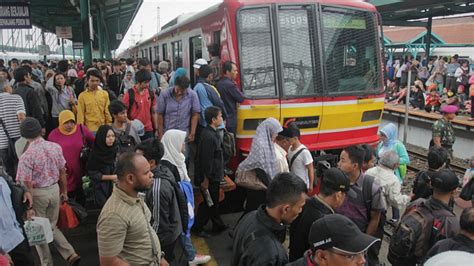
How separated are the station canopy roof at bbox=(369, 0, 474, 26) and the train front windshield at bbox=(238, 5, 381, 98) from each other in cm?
972

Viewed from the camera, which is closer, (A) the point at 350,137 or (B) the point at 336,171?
(B) the point at 336,171

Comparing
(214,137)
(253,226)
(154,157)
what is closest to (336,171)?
(253,226)

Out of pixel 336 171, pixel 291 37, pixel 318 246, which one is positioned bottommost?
pixel 318 246

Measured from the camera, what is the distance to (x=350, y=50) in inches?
245

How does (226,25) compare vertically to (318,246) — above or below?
above

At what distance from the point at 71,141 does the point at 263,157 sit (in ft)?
6.41

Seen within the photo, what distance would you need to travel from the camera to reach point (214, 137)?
458cm

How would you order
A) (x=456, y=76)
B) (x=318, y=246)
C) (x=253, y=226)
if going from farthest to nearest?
(x=456, y=76) < (x=253, y=226) < (x=318, y=246)

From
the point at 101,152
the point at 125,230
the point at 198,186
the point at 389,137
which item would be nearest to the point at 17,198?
the point at 101,152

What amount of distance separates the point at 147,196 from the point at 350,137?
4029mm

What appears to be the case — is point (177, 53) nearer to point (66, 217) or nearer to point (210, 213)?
point (210, 213)

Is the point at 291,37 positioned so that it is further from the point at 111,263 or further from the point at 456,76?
the point at 456,76

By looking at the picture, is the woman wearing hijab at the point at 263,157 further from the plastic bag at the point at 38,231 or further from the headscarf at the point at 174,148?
the plastic bag at the point at 38,231

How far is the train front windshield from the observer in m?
5.89
